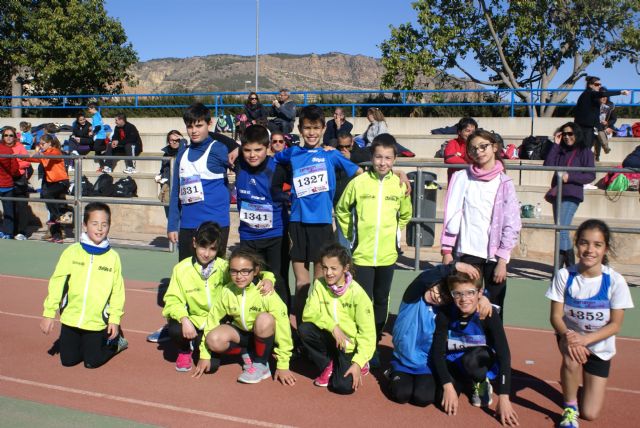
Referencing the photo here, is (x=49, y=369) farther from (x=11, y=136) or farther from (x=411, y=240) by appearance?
(x=11, y=136)

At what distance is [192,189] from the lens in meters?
5.88

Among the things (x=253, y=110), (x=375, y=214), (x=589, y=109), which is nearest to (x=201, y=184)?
(x=375, y=214)

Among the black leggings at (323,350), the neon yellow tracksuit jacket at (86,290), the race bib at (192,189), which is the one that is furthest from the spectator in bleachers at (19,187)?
the black leggings at (323,350)

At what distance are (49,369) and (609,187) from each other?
9314 mm

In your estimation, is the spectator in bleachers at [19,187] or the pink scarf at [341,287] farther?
the spectator in bleachers at [19,187]

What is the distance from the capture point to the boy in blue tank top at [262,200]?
559cm

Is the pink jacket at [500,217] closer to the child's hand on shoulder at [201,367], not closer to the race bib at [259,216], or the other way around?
the race bib at [259,216]

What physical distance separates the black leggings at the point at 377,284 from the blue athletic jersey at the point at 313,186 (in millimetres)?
504

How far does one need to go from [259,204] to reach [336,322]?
1277 millimetres

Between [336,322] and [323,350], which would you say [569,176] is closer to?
[336,322]

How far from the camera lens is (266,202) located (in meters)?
5.63

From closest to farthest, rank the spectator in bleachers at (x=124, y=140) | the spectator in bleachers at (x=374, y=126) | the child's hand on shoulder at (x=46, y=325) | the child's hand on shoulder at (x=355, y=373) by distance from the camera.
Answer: the child's hand on shoulder at (x=355, y=373) < the child's hand on shoulder at (x=46, y=325) < the spectator in bleachers at (x=374, y=126) < the spectator in bleachers at (x=124, y=140)

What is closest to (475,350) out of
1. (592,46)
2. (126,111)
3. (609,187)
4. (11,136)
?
(609,187)

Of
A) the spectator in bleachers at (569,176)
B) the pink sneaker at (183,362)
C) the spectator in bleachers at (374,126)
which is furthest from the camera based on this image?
the spectator in bleachers at (374,126)
